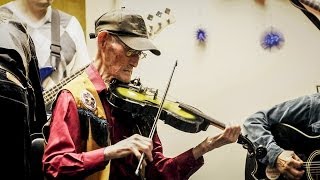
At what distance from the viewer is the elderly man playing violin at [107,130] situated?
1.55 m

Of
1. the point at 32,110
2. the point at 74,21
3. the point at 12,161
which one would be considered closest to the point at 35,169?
the point at 32,110

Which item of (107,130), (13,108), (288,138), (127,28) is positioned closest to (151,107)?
(107,130)

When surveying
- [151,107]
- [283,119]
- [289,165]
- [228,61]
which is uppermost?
[151,107]

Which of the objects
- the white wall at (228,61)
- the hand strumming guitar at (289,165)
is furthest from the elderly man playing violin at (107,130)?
the white wall at (228,61)

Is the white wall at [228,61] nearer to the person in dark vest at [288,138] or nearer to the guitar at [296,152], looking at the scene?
the person in dark vest at [288,138]

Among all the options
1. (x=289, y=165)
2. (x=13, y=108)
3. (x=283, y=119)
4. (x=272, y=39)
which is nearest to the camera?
(x=13, y=108)

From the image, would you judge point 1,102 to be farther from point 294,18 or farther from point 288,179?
point 294,18

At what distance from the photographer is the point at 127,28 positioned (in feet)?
6.28

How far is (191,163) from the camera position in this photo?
1.99 meters

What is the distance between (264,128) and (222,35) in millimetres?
745

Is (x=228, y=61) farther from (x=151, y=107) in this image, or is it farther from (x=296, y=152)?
(x=151, y=107)

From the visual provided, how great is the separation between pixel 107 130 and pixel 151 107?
0.20 meters

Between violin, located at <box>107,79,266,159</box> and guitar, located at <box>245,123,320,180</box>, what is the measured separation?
68 centimetres

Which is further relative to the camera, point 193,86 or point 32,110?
point 193,86
